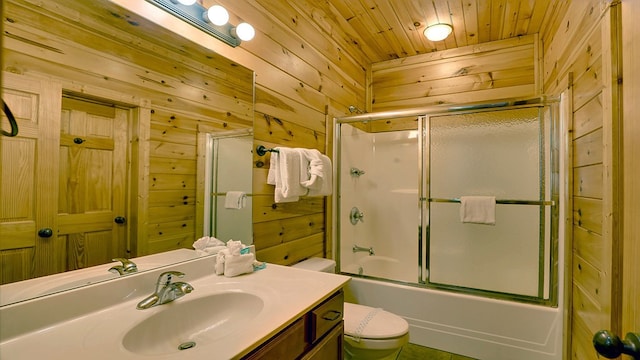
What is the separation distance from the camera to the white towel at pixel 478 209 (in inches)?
80.7

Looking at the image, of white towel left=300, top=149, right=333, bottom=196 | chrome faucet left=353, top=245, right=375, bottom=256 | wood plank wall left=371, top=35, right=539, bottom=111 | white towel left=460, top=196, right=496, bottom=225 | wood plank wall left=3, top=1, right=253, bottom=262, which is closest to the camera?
wood plank wall left=3, top=1, right=253, bottom=262

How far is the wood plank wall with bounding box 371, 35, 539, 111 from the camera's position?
2.55 metres

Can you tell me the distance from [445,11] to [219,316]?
2.51 metres

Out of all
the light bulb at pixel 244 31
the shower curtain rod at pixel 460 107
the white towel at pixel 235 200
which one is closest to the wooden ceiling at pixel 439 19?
the shower curtain rod at pixel 460 107

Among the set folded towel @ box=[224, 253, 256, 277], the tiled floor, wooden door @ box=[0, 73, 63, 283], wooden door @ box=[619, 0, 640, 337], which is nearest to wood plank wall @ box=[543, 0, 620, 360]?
wooden door @ box=[619, 0, 640, 337]

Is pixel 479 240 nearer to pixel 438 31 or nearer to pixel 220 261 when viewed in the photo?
pixel 438 31

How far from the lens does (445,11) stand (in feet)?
7.32

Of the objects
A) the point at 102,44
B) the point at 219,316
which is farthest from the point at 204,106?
the point at 219,316

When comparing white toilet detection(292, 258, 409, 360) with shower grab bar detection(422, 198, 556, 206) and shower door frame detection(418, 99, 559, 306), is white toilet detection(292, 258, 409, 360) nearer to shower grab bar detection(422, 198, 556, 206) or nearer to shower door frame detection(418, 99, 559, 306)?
shower door frame detection(418, 99, 559, 306)

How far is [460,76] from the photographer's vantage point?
9.05 ft

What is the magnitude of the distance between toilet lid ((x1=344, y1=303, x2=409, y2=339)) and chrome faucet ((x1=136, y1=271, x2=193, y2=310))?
0.89 m

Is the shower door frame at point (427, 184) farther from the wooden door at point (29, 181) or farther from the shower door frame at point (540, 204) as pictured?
the wooden door at point (29, 181)

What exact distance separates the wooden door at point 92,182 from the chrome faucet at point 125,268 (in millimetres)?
24

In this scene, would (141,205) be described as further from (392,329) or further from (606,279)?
(606,279)
